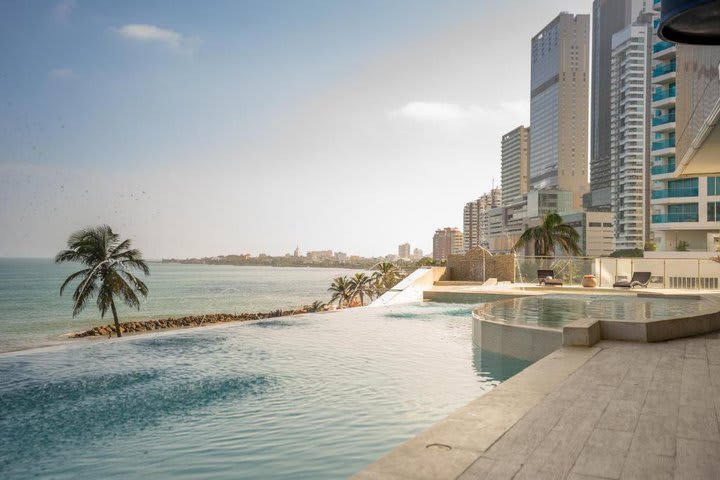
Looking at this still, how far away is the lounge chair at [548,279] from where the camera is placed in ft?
83.2

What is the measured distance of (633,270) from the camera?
82.7 ft

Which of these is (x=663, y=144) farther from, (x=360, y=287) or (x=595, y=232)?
(x=595, y=232)

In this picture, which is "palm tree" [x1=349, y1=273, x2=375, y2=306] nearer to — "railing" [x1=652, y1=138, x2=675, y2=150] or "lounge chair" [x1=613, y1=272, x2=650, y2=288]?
"railing" [x1=652, y1=138, x2=675, y2=150]

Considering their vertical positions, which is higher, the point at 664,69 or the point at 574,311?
the point at 664,69

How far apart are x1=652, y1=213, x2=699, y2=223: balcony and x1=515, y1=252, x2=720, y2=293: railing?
26499 millimetres

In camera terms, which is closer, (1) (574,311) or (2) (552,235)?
(1) (574,311)

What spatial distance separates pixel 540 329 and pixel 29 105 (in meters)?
91.3

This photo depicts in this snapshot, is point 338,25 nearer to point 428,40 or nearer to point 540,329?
point 428,40

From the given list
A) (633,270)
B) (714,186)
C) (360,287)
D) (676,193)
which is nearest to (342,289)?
(360,287)

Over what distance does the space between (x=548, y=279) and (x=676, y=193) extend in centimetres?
2965

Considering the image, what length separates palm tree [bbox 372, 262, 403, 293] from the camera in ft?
178

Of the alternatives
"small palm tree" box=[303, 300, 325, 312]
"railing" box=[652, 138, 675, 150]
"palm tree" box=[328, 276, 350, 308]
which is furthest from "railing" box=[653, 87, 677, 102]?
"small palm tree" box=[303, 300, 325, 312]

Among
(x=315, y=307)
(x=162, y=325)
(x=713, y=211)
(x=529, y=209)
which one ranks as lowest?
(x=162, y=325)

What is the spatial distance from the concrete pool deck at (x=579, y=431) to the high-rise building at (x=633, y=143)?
505ft
